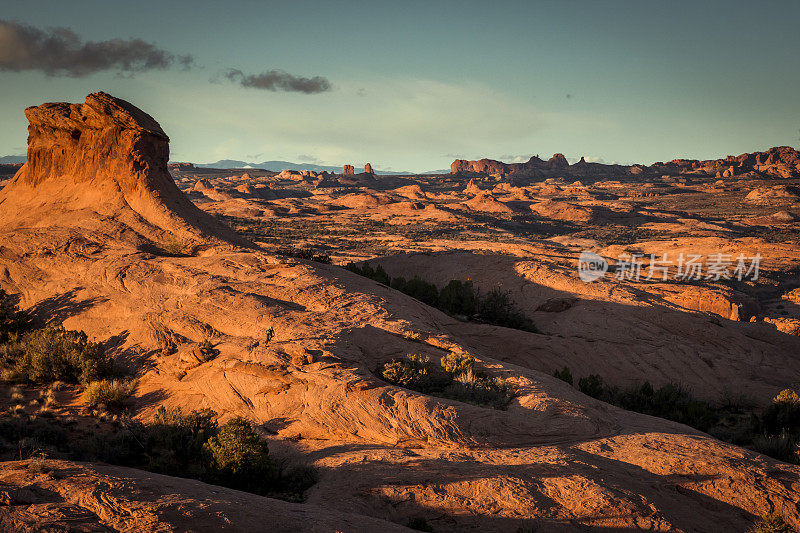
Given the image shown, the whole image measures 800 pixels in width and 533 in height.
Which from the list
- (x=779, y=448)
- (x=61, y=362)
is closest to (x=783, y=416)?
(x=779, y=448)

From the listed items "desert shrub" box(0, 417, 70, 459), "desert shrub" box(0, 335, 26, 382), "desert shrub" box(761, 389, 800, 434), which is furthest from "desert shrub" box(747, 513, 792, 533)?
"desert shrub" box(0, 335, 26, 382)

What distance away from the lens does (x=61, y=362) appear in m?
13.3

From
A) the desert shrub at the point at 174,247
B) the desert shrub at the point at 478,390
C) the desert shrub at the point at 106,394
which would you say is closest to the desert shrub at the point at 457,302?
the desert shrub at the point at 478,390

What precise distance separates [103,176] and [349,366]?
18811mm

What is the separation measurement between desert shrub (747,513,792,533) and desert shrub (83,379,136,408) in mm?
14049

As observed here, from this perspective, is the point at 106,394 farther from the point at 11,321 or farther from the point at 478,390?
the point at 478,390

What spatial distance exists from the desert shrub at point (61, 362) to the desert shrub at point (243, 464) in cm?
691

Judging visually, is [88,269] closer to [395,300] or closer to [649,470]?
[395,300]

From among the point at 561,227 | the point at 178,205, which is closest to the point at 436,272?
the point at 178,205

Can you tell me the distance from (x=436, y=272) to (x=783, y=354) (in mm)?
18016

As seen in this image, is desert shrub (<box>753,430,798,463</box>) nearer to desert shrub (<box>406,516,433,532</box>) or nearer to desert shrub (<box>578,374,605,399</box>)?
desert shrub (<box>578,374,605,399</box>)

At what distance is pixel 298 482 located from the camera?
8.27 m

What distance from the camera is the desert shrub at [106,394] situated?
1192 cm

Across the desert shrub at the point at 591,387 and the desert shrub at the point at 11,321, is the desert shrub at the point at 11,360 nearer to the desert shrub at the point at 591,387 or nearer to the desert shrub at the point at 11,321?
the desert shrub at the point at 11,321
